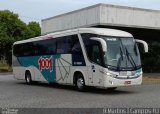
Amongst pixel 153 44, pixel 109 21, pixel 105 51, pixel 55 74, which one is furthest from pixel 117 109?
pixel 153 44

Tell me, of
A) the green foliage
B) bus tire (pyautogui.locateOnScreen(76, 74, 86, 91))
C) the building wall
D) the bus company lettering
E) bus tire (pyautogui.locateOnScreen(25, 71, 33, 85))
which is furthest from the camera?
the green foliage

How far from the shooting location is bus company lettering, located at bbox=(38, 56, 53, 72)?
23.9m

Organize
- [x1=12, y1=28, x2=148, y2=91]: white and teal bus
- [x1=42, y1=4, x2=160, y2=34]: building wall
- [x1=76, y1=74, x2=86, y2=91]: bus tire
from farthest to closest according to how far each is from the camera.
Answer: [x1=42, y1=4, x2=160, y2=34]: building wall
[x1=76, y1=74, x2=86, y2=91]: bus tire
[x1=12, y1=28, x2=148, y2=91]: white and teal bus

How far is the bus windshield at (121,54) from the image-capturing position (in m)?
19.1

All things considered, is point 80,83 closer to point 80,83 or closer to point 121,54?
point 80,83

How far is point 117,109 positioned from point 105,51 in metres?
5.75

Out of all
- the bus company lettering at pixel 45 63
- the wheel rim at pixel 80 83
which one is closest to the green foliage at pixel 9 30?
the bus company lettering at pixel 45 63

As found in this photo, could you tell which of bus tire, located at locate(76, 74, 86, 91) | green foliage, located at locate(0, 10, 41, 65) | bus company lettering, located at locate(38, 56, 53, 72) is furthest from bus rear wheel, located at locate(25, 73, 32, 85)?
green foliage, located at locate(0, 10, 41, 65)

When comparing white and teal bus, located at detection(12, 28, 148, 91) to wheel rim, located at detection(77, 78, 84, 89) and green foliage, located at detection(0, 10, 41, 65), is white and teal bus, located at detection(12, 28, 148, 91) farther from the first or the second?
green foliage, located at detection(0, 10, 41, 65)

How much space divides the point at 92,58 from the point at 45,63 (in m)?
5.43

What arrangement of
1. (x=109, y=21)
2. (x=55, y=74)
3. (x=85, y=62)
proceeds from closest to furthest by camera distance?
1. (x=85, y=62)
2. (x=55, y=74)
3. (x=109, y=21)

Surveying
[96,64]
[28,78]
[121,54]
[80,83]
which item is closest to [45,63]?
[28,78]

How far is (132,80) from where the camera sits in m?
19.4

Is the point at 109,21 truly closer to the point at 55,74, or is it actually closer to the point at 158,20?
the point at 158,20
